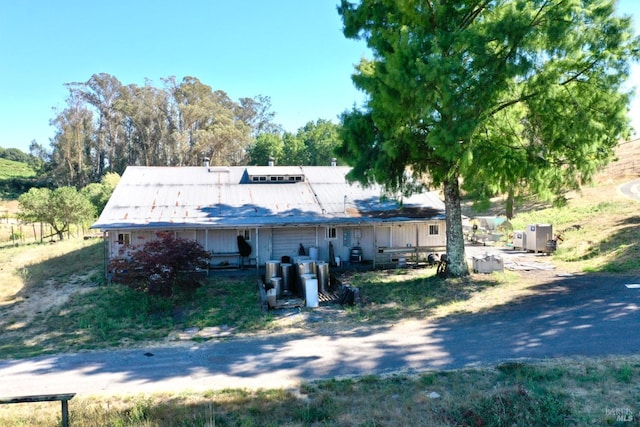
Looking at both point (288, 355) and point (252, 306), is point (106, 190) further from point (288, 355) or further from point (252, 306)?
point (288, 355)

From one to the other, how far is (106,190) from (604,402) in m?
37.9

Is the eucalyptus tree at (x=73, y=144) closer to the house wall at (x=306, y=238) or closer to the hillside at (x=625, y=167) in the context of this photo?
the house wall at (x=306, y=238)

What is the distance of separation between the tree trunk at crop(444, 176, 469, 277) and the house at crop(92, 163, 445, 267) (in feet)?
10.2

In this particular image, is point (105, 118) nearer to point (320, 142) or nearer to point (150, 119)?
point (150, 119)

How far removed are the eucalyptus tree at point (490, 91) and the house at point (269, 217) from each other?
4152 millimetres

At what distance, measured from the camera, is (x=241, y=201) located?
63.8 ft

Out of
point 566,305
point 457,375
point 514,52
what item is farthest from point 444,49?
point 457,375

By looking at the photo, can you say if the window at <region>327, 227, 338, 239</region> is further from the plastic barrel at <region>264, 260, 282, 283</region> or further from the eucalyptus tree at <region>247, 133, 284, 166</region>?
the eucalyptus tree at <region>247, 133, 284, 166</region>

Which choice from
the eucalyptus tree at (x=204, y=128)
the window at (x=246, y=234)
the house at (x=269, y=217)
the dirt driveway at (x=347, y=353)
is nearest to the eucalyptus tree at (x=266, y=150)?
the eucalyptus tree at (x=204, y=128)

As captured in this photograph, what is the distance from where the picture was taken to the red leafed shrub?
12680 mm

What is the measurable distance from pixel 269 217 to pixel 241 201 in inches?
95.4

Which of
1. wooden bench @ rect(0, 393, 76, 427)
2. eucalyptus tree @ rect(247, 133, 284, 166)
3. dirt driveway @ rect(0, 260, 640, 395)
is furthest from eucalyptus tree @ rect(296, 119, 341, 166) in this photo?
wooden bench @ rect(0, 393, 76, 427)

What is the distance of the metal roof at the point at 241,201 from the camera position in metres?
17.0

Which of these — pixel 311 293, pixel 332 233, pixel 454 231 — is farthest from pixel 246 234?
pixel 454 231
